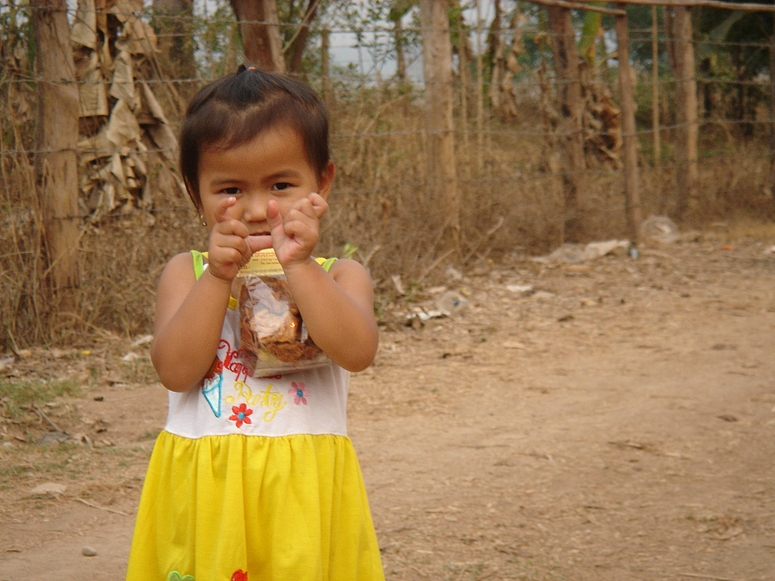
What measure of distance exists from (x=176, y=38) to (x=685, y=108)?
216 inches

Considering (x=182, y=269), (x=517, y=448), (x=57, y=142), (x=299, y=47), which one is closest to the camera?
(x=182, y=269)

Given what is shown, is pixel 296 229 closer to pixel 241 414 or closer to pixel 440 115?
pixel 241 414

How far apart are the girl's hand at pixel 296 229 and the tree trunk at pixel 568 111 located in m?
6.22

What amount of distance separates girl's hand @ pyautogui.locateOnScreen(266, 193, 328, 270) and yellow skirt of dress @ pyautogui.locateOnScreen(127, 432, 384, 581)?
336 millimetres

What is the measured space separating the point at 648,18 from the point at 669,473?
24.4 meters

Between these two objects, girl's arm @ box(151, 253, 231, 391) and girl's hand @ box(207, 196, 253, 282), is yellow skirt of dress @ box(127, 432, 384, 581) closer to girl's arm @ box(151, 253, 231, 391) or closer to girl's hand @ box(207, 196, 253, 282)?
girl's arm @ box(151, 253, 231, 391)

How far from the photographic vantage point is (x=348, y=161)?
18.8 feet

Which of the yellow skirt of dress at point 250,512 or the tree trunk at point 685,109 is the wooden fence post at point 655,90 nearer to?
the tree trunk at point 685,109

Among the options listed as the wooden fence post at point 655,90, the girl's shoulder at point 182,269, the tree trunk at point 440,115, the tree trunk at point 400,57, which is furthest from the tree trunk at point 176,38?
the wooden fence post at point 655,90

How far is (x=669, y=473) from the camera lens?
310 centimetres

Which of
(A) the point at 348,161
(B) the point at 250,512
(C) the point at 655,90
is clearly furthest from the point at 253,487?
(C) the point at 655,90

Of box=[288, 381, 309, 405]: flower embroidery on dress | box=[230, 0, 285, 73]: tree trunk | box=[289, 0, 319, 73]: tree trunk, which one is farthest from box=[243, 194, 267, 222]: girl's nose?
box=[289, 0, 319, 73]: tree trunk

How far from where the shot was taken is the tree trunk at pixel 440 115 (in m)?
6.24

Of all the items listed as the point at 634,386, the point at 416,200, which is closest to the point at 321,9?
the point at 416,200
